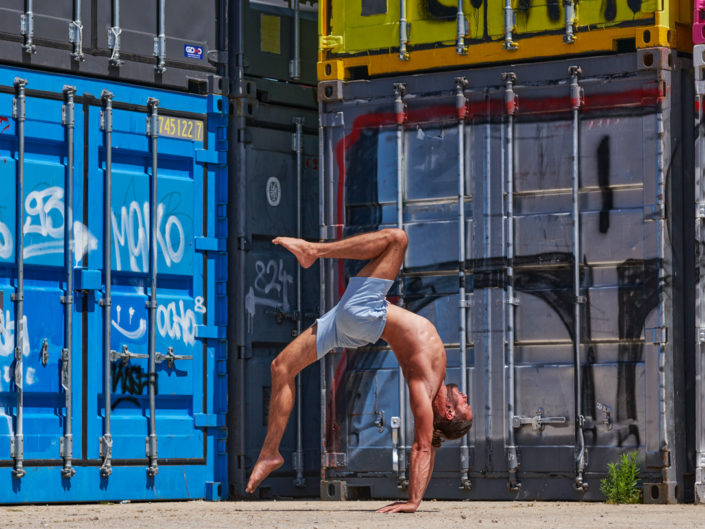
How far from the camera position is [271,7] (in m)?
→ 13.9

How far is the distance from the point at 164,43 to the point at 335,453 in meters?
3.55

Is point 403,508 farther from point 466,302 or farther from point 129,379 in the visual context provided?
point 129,379

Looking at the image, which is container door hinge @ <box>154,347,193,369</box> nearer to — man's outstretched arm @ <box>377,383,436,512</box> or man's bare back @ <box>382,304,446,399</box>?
man's bare back @ <box>382,304,446,399</box>

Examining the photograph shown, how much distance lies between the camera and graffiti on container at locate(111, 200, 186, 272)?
12.8 m

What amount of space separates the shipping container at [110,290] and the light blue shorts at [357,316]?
2433 millimetres

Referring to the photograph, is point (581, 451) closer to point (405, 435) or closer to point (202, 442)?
point (405, 435)

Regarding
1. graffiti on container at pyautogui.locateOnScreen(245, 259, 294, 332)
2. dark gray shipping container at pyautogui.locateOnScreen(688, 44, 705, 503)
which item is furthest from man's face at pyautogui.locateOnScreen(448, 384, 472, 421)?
graffiti on container at pyautogui.locateOnScreen(245, 259, 294, 332)

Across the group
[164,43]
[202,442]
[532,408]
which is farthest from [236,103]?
[532,408]

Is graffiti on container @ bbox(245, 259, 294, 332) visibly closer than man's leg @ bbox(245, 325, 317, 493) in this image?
No

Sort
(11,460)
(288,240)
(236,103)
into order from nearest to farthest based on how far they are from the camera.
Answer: (288,240), (11,460), (236,103)

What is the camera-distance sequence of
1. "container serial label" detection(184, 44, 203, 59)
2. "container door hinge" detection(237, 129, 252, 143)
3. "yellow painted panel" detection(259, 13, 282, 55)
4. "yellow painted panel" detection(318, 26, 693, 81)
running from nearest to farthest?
"yellow painted panel" detection(318, 26, 693, 81) < "container serial label" detection(184, 44, 203, 59) < "container door hinge" detection(237, 129, 252, 143) < "yellow painted panel" detection(259, 13, 282, 55)

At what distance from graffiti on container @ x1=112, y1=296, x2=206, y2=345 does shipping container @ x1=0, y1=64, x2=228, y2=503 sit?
0.5 inches

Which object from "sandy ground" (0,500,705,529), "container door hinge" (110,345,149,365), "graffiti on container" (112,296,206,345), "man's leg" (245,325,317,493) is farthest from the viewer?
"graffiti on container" (112,296,206,345)

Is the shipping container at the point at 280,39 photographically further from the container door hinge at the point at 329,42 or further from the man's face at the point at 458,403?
the man's face at the point at 458,403
